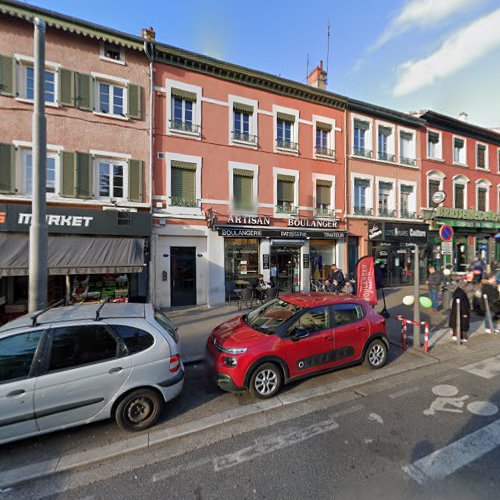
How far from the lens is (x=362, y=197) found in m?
14.3

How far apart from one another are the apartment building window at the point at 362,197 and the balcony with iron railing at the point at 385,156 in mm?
1756

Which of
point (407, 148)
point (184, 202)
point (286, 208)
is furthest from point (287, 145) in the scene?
point (407, 148)

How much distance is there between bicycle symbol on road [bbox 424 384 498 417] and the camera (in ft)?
12.3

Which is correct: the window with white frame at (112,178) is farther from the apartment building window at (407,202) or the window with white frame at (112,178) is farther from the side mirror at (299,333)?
the apartment building window at (407,202)

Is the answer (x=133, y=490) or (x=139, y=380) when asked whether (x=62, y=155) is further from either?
(x=133, y=490)

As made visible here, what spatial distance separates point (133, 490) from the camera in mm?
2572

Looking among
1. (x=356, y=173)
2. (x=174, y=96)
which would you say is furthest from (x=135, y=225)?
(x=356, y=173)

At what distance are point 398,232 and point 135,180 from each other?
44.4 ft

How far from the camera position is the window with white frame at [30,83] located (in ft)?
28.2

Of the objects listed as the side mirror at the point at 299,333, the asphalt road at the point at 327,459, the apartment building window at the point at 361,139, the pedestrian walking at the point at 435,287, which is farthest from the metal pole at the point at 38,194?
the apartment building window at the point at 361,139

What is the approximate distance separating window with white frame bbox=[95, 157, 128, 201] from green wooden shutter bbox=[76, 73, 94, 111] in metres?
1.81

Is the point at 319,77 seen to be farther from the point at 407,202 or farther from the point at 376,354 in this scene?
the point at 376,354

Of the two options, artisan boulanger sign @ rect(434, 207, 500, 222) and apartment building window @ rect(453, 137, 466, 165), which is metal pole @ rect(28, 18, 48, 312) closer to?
artisan boulanger sign @ rect(434, 207, 500, 222)

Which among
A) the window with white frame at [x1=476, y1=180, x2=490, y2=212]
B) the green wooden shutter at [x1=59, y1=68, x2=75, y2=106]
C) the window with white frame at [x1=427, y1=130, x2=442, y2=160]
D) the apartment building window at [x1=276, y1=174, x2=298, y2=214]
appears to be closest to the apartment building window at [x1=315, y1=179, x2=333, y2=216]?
the apartment building window at [x1=276, y1=174, x2=298, y2=214]
